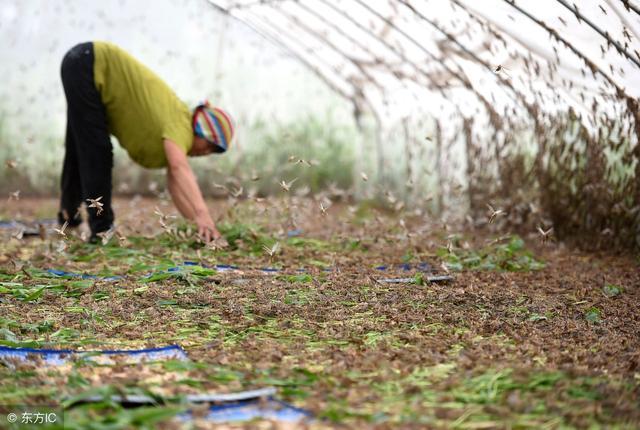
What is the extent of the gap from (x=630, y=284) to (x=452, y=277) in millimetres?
901

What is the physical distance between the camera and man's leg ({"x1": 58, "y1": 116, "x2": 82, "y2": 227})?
505 centimetres

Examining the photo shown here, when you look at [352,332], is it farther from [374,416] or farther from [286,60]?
[286,60]

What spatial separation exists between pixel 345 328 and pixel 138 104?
2233mm

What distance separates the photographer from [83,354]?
2.67 metres

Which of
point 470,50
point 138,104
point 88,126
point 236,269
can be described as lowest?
point 236,269

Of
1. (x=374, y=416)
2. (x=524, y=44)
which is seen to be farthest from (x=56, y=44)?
(x=374, y=416)

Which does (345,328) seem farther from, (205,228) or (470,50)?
(470,50)

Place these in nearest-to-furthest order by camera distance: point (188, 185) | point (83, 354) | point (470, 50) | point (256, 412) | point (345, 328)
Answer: point (256, 412) < point (83, 354) < point (345, 328) < point (188, 185) < point (470, 50)

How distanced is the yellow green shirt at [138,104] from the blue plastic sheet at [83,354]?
209 centimetres

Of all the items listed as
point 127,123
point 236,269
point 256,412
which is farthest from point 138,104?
point 256,412

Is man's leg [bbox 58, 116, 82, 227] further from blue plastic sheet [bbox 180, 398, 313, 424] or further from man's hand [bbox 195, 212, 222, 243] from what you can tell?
blue plastic sheet [bbox 180, 398, 313, 424]

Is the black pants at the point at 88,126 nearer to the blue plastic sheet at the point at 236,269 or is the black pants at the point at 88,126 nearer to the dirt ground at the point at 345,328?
the dirt ground at the point at 345,328

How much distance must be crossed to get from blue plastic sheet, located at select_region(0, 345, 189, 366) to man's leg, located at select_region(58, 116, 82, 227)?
2.39 metres

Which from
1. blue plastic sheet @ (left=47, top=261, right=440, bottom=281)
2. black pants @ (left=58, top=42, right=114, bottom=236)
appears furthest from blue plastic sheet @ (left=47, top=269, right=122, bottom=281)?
black pants @ (left=58, top=42, right=114, bottom=236)
